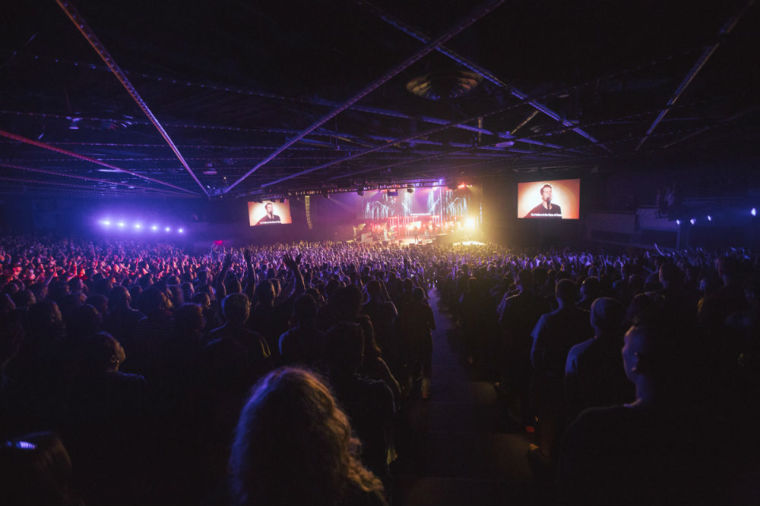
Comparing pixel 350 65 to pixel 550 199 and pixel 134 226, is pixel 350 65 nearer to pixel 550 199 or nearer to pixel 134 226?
pixel 550 199

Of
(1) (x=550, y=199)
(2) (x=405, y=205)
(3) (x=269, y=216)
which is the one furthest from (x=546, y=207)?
(2) (x=405, y=205)

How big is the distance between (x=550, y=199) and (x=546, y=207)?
39cm

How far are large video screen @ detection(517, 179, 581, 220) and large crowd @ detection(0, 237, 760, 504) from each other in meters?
9.79

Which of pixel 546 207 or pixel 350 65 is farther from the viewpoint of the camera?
pixel 546 207

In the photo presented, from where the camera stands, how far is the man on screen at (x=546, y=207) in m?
14.3

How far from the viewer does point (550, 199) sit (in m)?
14.6

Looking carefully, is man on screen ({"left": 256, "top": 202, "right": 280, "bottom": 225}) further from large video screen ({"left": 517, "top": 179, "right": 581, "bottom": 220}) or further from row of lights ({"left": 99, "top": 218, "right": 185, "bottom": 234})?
large video screen ({"left": 517, "top": 179, "right": 581, "bottom": 220})

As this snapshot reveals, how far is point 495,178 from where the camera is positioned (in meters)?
17.3

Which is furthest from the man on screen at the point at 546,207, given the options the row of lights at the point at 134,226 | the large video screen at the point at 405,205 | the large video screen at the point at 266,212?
the row of lights at the point at 134,226

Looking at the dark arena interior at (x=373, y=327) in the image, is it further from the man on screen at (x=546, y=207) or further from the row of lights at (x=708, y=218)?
the man on screen at (x=546, y=207)

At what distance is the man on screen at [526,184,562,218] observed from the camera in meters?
14.3

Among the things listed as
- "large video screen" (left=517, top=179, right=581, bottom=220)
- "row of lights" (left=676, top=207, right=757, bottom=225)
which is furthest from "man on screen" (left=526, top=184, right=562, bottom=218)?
"row of lights" (left=676, top=207, right=757, bottom=225)

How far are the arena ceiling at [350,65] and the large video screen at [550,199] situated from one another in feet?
20.6

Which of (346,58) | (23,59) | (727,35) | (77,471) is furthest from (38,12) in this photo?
(727,35)
